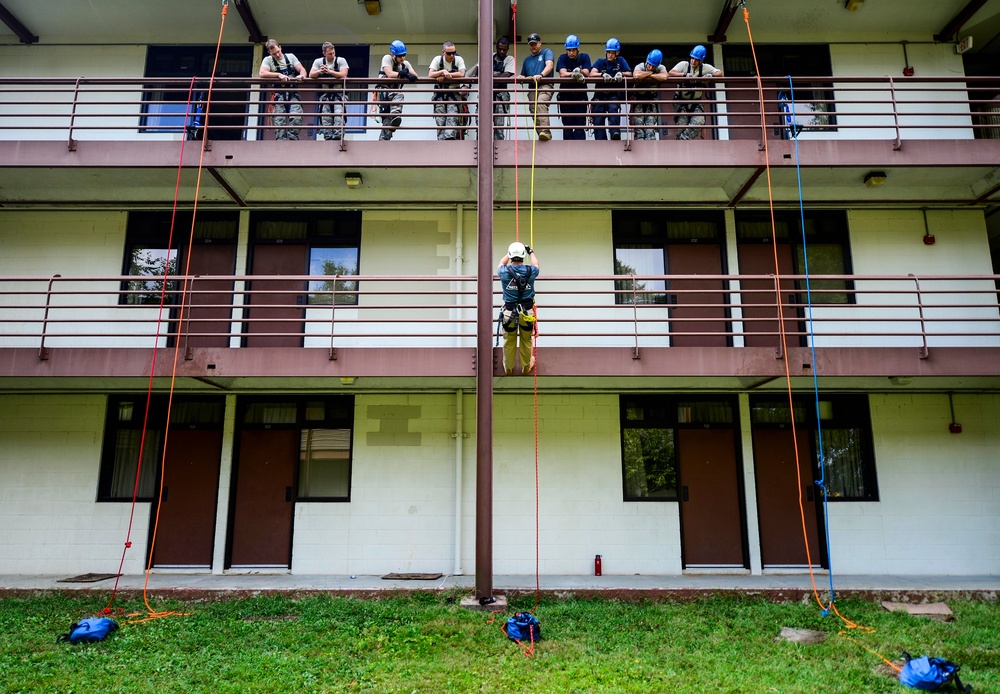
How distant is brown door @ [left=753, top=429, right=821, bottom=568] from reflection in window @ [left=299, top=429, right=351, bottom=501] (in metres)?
6.52

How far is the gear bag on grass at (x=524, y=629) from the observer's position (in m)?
6.80

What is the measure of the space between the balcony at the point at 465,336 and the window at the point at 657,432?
38 centimetres

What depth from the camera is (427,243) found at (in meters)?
10.7

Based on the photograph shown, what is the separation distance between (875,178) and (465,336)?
22.6 ft

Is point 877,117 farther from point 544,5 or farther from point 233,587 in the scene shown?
point 233,587

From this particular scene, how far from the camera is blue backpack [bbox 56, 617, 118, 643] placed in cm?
Answer: 674

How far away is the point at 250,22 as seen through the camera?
36.0 ft

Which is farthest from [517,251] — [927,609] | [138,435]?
[138,435]

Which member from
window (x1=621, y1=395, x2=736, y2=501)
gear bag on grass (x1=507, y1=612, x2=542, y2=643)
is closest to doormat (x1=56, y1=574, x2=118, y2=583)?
gear bag on grass (x1=507, y1=612, x2=542, y2=643)

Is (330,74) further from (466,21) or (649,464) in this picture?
(649,464)

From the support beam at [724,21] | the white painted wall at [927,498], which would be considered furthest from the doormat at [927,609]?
the support beam at [724,21]

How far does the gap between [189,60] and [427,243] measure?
5.52 meters

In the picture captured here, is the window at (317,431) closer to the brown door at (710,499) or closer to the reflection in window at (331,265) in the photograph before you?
the reflection in window at (331,265)

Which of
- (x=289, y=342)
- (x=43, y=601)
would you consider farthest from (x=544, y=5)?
Answer: (x=43, y=601)
